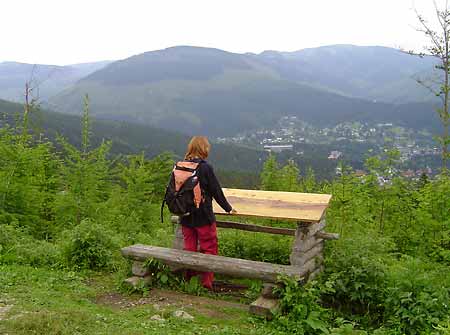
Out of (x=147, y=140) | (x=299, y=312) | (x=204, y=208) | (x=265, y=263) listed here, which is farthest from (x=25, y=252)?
(x=147, y=140)

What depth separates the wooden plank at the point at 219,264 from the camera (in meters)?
5.54

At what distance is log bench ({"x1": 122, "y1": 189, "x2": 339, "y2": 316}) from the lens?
555cm

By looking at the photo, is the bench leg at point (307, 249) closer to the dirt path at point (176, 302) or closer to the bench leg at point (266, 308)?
the bench leg at point (266, 308)

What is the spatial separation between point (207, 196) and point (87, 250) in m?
2.20

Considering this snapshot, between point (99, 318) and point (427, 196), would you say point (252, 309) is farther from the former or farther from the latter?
point (427, 196)

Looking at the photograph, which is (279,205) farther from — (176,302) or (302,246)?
(176,302)

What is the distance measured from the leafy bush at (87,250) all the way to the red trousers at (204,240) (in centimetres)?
139

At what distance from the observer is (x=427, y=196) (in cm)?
869

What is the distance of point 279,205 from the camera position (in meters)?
6.43

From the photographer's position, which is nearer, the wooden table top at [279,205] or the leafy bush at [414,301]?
the leafy bush at [414,301]

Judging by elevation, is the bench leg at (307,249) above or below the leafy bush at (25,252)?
above

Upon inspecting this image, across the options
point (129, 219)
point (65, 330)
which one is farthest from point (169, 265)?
point (129, 219)

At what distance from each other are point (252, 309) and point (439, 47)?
9543 millimetres

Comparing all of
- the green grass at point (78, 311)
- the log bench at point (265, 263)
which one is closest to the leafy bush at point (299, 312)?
the log bench at point (265, 263)
